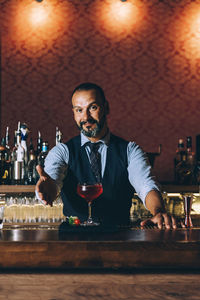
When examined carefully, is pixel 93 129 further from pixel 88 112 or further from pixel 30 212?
pixel 30 212

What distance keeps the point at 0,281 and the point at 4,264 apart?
0.17ft

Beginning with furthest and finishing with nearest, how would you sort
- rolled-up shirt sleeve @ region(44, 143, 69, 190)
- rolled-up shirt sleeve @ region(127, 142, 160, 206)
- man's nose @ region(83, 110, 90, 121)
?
man's nose @ region(83, 110, 90, 121) < rolled-up shirt sleeve @ region(44, 143, 69, 190) < rolled-up shirt sleeve @ region(127, 142, 160, 206)

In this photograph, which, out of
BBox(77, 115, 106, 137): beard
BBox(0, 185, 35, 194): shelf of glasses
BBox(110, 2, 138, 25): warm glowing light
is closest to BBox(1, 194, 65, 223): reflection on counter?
BBox(0, 185, 35, 194): shelf of glasses

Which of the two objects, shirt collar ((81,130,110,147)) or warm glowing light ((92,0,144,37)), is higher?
warm glowing light ((92,0,144,37))

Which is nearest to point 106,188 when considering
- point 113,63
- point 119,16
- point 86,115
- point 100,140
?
point 100,140

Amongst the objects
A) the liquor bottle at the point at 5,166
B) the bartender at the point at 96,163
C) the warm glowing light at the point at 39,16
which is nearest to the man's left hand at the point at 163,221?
the bartender at the point at 96,163

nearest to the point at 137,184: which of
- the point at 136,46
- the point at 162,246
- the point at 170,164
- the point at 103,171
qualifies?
the point at 103,171

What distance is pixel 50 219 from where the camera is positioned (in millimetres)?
2693

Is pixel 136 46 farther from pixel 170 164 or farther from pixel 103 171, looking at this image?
pixel 103 171

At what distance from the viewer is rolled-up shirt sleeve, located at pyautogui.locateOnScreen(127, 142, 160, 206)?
1847mm

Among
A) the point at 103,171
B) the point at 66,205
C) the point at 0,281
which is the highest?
the point at 103,171

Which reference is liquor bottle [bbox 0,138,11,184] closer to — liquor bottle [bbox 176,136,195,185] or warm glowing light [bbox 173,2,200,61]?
liquor bottle [bbox 176,136,195,185]

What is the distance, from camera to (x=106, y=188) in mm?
2135

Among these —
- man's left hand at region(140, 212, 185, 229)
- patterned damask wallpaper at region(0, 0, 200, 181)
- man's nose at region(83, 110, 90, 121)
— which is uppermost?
patterned damask wallpaper at region(0, 0, 200, 181)
